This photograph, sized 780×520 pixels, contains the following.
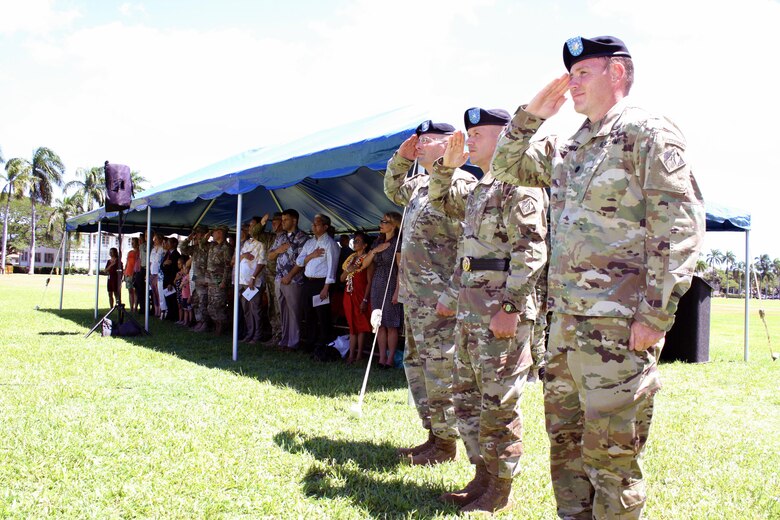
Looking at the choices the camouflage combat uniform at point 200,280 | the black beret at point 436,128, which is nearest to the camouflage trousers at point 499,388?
the black beret at point 436,128

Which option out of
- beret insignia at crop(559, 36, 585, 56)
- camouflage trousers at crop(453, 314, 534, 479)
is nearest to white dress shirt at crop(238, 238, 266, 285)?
camouflage trousers at crop(453, 314, 534, 479)

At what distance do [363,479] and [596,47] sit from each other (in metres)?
2.36

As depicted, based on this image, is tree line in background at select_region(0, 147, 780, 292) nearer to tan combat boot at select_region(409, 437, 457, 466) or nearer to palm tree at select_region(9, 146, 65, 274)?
palm tree at select_region(9, 146, 65, 274)

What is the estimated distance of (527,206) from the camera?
9.07 ft

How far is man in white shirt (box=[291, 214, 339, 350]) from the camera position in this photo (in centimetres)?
779

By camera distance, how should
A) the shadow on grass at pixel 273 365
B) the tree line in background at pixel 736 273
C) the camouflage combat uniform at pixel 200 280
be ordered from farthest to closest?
the tree line in background at pixel 736 273 < the camouflage combat uniform at pixel 200 280 < the shadow on grass at pixel 273 365

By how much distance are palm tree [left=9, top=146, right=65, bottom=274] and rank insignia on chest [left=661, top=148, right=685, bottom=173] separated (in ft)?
199

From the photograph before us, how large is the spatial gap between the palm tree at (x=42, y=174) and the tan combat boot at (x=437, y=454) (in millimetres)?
58927

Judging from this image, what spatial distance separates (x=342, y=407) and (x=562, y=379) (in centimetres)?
300

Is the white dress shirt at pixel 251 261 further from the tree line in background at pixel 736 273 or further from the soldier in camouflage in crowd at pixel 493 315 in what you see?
the tree line in background at pixel 736 273

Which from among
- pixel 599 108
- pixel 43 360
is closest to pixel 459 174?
pixel 599 108

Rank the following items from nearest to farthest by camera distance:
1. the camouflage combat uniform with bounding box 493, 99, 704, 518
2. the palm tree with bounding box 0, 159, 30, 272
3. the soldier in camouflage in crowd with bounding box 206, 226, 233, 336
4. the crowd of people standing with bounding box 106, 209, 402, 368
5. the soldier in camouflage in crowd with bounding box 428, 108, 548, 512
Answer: the camouflage combat uniform with bounding box 493, 99, 704, 518
the soldier in camouflage in crowd with bounding box 428, 108, 548, 512
the crowd of people standing with bounding box 106, 209, 402, 368
the soldier in camouflage in crowd with bounding box 206, 226, 233, 336
the palm tree with bounding box 0, 159, 30, 272

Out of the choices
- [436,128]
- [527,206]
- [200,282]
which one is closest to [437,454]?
[527,206]

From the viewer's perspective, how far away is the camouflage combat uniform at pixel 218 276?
9.87 metres
